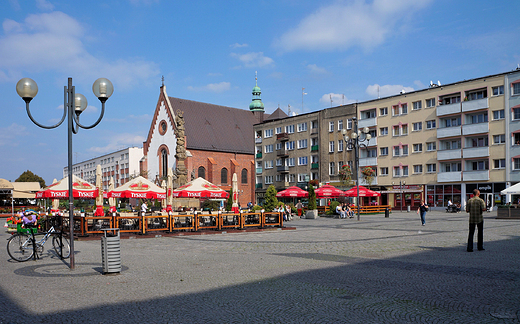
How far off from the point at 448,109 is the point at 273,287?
48998 millimetres

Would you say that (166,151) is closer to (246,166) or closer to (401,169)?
(246,166)

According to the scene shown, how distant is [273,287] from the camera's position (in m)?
8.33

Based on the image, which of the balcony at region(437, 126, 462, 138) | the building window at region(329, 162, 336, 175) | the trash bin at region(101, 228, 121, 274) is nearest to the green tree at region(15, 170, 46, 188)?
the building window at region(329, 162, 336, 175)

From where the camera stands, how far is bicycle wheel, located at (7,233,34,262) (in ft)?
39.9

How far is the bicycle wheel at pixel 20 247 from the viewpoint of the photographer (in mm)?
12164

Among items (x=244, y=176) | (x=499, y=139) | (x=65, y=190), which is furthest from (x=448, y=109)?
(x=65, y=190)

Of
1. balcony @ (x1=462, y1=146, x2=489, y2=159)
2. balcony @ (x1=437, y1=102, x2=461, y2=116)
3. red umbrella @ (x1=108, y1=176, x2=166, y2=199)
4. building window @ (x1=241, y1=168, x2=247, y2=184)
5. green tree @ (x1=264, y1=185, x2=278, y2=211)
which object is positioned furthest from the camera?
building window @ (x1=241, y1=168, x2=247, y2=184)

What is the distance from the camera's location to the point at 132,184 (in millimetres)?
25938

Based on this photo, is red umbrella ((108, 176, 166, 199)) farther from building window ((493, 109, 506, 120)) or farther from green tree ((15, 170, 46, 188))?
green tree ((15, 170, 46, 188))

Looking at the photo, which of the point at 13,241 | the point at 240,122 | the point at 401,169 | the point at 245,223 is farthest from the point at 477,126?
the point at 13,241

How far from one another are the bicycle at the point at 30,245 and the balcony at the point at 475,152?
47103 mm

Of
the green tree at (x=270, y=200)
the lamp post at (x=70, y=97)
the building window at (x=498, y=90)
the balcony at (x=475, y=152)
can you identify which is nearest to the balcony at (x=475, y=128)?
the balcony at (x=475, y=152)

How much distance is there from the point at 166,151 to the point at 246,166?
44.4 ft

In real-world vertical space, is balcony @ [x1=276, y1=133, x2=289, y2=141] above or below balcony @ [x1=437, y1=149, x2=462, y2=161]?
above
